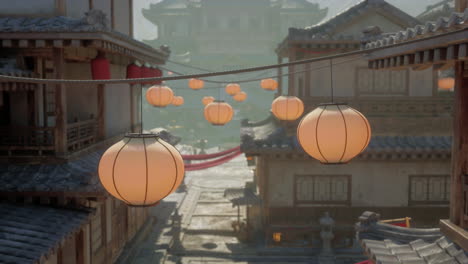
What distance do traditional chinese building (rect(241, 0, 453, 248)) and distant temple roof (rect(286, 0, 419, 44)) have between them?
0.03 m

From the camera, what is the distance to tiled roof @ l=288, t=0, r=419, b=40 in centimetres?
1634

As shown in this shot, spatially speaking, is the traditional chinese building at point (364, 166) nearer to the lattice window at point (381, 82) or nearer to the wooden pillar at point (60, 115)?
the lattice window at point (381, 82)

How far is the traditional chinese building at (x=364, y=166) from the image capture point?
16406mm

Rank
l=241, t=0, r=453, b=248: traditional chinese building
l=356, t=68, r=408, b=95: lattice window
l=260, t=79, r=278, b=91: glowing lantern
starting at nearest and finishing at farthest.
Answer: l=241, t=0, r=453, b=248: traditional chinese building, l=356, t=68, r=408, b=95: lattice window, l=260, t=79, r=278, b=91: glowing lantern

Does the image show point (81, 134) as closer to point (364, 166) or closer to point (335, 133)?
point (335, 133)

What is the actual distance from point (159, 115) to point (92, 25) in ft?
119

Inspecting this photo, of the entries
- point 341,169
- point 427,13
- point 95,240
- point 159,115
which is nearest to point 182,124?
point 159,115

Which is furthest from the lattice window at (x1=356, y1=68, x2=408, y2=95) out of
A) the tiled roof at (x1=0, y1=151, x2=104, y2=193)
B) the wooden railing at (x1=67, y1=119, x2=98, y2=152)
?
the tiled roof at (x1=0, y1=151, x2=104, y2=193)

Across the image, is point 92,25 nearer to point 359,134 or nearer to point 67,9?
point 67,9

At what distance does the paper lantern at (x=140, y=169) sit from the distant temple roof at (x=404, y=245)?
11.4ft

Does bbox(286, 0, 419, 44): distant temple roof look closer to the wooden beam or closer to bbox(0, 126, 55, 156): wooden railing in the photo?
bbox(0, 126, 55, 156): wooden railing

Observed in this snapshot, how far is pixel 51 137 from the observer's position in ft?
35.4

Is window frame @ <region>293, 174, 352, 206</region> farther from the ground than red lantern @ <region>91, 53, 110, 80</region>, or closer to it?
closer to it

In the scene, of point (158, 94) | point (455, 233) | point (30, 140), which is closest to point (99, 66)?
point (30, 140)
